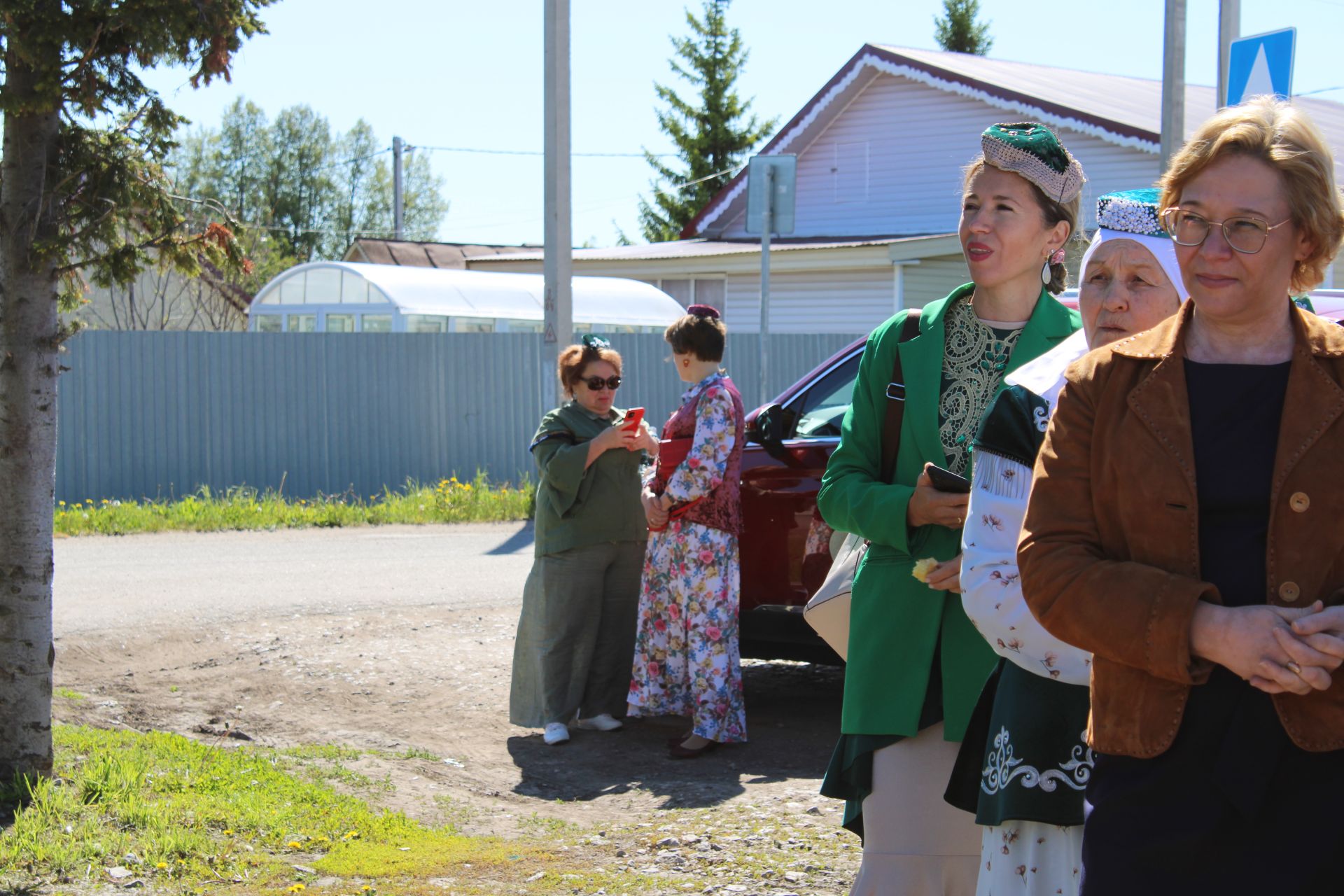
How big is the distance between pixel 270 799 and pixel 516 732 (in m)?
1.81

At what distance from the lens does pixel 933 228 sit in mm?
26000

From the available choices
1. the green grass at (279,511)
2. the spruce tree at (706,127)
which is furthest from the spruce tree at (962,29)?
the green grass at (279,511)

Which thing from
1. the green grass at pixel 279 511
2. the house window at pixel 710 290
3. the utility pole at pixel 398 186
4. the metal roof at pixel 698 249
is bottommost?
the green grass at pixel 279 511

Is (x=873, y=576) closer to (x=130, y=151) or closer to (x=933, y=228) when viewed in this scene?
(x=130, y=151)

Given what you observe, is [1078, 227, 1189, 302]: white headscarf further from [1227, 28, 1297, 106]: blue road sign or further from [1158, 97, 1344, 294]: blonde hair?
[1227, 28, 1297, 106]: blue road sign

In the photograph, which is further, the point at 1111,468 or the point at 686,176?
the point at 686,176

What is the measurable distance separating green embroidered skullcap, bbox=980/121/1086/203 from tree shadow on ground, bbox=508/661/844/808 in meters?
3.15

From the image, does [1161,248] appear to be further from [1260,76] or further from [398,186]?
[398,186]

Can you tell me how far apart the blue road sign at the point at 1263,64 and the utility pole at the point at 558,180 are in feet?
21.4

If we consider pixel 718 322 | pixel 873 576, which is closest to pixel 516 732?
pixel 718 322

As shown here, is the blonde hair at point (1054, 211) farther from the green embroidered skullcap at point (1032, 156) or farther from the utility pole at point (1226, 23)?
the utility pole at point (1226, 23)

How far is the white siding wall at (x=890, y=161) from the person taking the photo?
25203mm

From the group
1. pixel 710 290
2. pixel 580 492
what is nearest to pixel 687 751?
pixel 580 492

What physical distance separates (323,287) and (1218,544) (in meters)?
21.0
